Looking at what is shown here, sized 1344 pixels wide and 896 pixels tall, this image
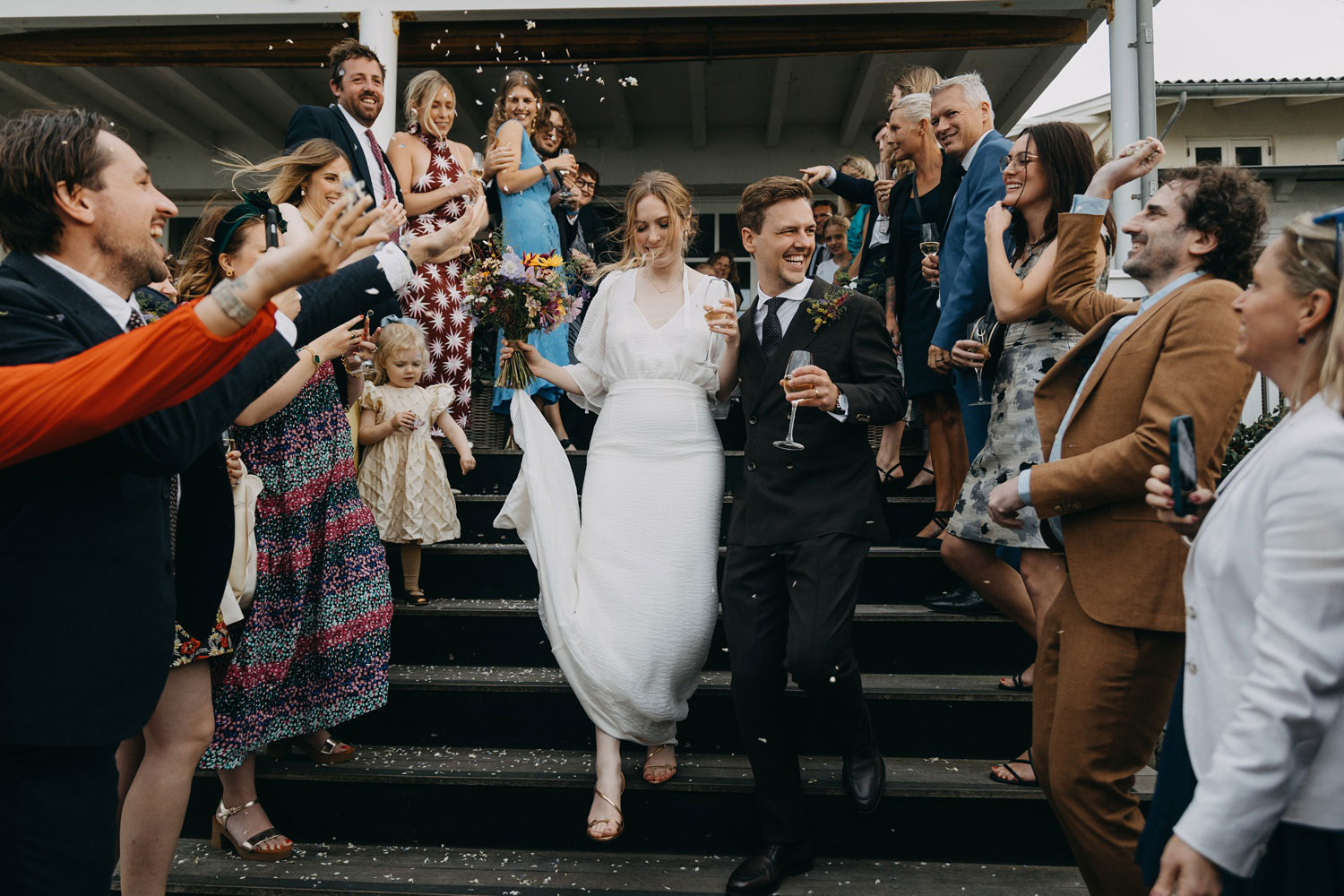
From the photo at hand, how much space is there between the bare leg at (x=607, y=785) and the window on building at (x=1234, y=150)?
50.6 feet

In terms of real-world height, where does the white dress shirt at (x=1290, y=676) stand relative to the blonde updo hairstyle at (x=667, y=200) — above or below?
below

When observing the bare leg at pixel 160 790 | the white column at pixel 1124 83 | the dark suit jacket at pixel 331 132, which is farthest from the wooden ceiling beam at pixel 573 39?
the bare leg at pixel 160 790

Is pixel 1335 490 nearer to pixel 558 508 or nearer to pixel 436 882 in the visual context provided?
pixel 558 508

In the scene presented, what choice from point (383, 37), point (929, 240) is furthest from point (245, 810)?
point (383, 37)

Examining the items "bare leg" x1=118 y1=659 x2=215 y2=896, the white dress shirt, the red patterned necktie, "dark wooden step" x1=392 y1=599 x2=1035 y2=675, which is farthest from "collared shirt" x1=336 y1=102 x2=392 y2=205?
the white dress shirt

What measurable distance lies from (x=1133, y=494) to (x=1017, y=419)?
1.01 metres

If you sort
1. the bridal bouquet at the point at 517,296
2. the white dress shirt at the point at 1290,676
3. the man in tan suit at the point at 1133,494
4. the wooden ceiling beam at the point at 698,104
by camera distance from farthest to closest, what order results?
the wooden ceiling beam at the point at 698,104 < the bridal bouquet at the point at 517,296 < the man in tan suit at the point at 1133,494 < the white dress shirt at the point at 1290,676

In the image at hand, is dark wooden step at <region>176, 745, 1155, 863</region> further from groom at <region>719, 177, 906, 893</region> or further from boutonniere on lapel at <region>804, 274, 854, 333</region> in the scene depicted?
boutonniere on lapel at <region>804, 274, 854, 333</region>

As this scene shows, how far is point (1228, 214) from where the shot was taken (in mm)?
2188

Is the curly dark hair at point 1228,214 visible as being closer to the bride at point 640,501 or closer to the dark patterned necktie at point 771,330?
the dark patterned necktie at point 771,330

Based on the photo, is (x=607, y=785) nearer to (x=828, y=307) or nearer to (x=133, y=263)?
(x=828, y=307)

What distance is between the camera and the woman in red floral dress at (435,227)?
5.28m

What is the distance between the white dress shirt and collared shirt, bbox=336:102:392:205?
423 centimetres

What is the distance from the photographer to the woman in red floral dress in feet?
17.3
